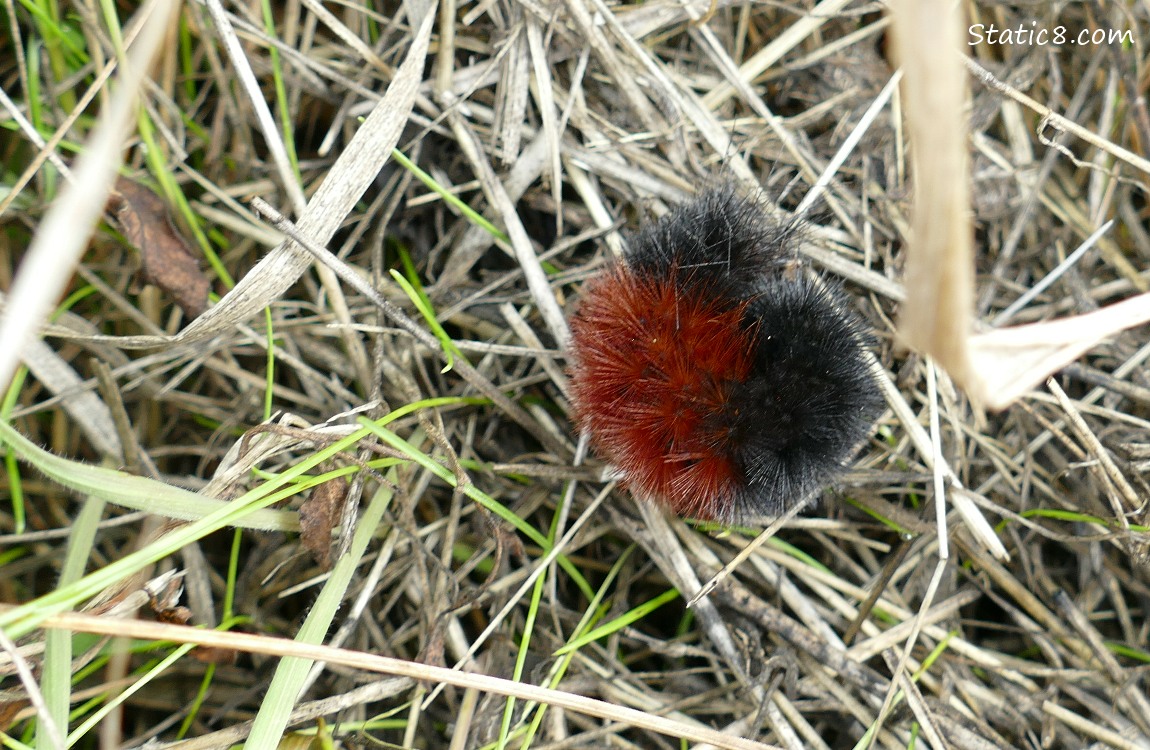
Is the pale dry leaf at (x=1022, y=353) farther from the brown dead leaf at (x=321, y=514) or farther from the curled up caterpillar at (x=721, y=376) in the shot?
the brown dead leaf at (x=321, y=514)

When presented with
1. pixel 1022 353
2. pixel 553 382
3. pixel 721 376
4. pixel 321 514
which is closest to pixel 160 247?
pixel 321 514

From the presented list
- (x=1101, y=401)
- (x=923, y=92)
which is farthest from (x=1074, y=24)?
(x=923, y=92)

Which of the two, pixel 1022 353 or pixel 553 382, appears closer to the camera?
pixel 1022 353

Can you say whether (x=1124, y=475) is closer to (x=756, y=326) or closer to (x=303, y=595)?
(x=756, y=326)

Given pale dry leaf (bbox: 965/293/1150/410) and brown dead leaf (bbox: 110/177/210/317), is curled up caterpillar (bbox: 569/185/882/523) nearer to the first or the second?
pale dry leaf (bbox: 965/293/1150/410)

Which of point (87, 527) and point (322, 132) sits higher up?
point (322, 132)

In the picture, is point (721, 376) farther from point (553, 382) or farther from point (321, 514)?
point (321, 514)

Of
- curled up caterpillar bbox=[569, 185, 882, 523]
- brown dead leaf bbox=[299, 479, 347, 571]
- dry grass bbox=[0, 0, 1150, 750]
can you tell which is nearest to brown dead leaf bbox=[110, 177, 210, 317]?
dry grass bbox=[0, 0, 1150, 750]
